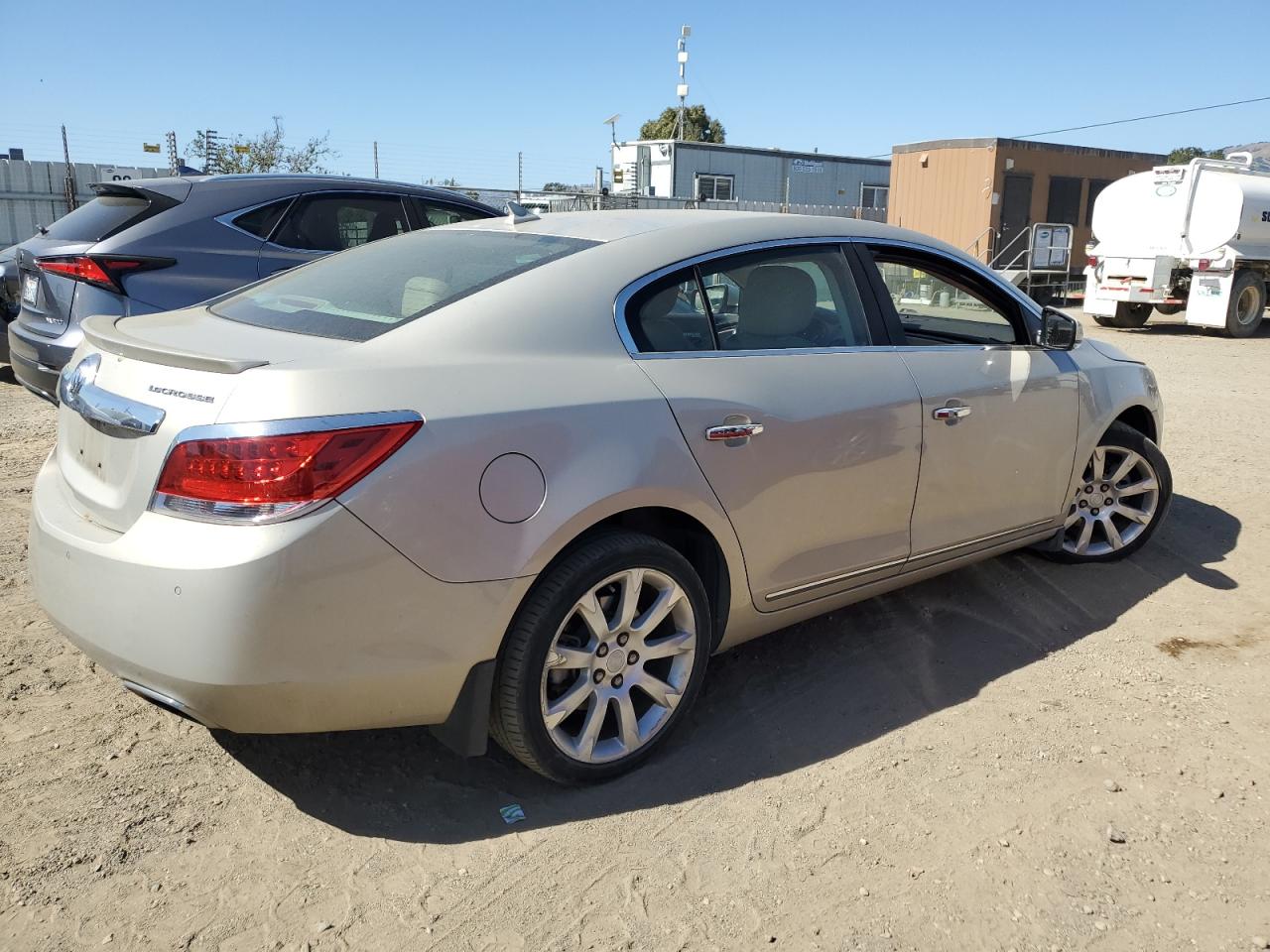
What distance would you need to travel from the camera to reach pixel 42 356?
5.66 m

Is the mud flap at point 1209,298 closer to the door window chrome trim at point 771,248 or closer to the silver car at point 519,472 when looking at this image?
the door window chrome trim at point 771,248

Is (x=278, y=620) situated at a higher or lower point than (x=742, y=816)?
higher

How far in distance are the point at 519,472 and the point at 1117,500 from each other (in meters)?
3.37

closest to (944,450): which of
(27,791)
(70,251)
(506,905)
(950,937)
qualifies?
(950,937)

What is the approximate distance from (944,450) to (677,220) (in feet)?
4.06

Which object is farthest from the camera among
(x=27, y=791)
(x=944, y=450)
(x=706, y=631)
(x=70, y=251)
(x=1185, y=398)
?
(x=1185, y=398)

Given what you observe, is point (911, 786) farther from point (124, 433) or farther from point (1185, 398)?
point (1185, 398)

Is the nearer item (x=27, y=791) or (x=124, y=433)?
(x=124, y=433)

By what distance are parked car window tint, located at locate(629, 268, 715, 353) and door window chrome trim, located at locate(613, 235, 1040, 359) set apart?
0.06 ft

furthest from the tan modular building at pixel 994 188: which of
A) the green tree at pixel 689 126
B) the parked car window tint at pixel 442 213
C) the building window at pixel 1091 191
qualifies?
the green tree at pixel 689 126

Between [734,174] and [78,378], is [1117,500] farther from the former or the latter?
[734,174]

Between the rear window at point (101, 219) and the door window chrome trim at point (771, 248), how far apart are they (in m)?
3.98

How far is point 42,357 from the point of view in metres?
5.65

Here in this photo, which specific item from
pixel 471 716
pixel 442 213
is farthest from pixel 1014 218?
pixel 471 716
